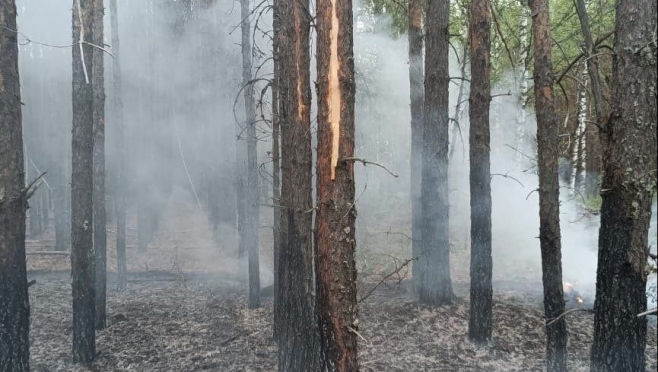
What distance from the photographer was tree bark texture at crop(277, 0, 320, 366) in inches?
236

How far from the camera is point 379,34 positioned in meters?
16.6

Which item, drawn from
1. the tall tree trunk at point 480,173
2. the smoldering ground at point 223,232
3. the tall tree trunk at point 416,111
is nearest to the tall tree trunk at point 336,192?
the smoldering ground at point 223,232

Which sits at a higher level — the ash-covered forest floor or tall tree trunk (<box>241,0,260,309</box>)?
tall tree trunk (<box>241,0,260,309</box>)

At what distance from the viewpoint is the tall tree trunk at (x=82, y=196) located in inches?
272

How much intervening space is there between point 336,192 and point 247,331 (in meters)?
5.39

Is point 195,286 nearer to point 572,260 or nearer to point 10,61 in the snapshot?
point 10,61

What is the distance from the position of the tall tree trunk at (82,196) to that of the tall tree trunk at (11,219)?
1.85 metres

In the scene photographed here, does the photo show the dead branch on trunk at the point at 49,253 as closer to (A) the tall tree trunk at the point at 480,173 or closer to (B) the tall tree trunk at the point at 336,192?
(A) the tall tree trunk at the point at 480,173

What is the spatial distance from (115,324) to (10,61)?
5.53 metres

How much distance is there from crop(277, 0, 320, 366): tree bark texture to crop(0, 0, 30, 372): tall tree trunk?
3121 millimetres

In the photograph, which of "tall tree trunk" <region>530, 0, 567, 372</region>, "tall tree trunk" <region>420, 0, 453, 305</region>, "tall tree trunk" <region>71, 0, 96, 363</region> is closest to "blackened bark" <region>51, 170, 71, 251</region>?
"tall tree trunk" <region>71, 0, 96, 363</region>

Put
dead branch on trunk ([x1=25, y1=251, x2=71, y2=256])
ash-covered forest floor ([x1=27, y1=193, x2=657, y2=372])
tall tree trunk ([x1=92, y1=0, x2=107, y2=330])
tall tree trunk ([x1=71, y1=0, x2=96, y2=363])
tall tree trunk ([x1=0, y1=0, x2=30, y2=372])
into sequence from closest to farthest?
tall tree trunk ([x1=0, y1=0, x2=30, y2=372])
ash-covered forest floor ([x1=27, y1=193, x2=657, y2=372])
tall tree trunk ([x1=71, y1=0, x2=96, y2=363])
tall tree trunk ([x1=92, y1=0, x2=107, y2=330])
dead branch on trunk ([x1=25, y1=251, x2=71, y2=256])

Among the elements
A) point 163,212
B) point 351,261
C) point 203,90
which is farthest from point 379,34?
point 351,261

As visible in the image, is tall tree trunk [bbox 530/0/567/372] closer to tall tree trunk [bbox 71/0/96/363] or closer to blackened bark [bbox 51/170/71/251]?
tall tree trunk [bbox 71/0/96/363]
